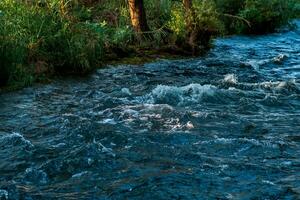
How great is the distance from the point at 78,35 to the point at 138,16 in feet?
10.9

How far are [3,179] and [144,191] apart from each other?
152 cm

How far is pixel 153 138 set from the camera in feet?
22.4

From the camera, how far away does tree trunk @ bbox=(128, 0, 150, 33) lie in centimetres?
1391

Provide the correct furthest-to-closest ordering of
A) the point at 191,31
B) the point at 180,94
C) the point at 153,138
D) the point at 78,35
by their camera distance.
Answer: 1. the point at 191,31
2. the point at 78,35
3. the point at 180,94
4. the point at 153,138

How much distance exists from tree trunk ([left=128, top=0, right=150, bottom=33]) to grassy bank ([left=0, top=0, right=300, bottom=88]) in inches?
12.7

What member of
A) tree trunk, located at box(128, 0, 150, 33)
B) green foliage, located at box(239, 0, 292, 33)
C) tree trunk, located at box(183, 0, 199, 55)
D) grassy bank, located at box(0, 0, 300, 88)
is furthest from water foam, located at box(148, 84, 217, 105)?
green foliage, located at box(239, 0, 292, 33)

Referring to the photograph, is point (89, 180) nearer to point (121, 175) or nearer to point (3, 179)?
point (121, 175)

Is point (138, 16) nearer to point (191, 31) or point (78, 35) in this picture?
point (191, 31)

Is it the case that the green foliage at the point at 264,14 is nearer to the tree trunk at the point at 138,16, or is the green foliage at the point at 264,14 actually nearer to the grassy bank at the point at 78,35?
the grassy bank at the point at 78,35

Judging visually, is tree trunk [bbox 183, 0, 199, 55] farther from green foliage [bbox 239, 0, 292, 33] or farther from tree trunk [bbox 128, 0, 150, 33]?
green foliage [bbox 239, 0, 292, 33]

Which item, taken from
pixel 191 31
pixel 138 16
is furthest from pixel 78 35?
pixel 191 31

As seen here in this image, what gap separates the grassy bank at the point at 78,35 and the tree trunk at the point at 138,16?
0.32 metres

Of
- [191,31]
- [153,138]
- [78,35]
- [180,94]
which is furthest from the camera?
[191,31]

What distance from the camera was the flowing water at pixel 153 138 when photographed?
17.7 ft
